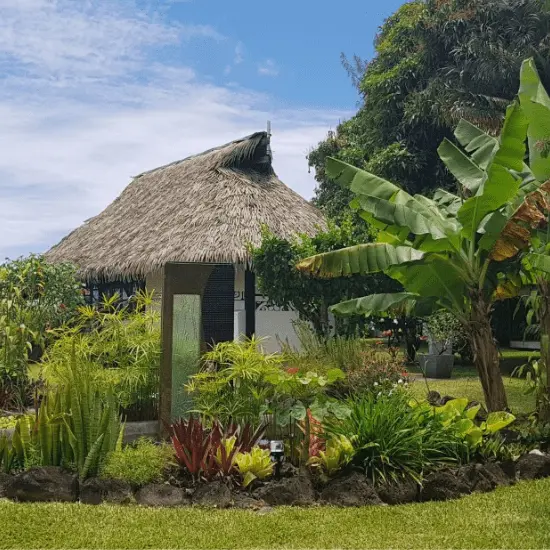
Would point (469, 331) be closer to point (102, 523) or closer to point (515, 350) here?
point (102, 523)

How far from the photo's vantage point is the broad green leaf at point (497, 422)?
671cm

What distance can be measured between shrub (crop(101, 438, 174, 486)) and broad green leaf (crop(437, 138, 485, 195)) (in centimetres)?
522

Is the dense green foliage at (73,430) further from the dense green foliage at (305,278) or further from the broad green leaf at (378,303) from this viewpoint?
the dense green foliage at (305,278)

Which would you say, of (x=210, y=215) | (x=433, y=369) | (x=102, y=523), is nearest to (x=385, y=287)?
(x=433, y=369)

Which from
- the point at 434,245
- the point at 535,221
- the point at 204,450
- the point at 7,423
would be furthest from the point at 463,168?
the point at 7,423

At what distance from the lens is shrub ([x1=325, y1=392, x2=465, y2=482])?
230 inches

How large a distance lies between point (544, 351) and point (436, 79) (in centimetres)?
1302

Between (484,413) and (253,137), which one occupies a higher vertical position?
(253,137)

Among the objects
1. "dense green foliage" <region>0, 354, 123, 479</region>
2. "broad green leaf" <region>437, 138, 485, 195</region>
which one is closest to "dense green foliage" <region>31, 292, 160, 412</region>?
"dense green foliage" <region>0, 354, 123, 479</region>

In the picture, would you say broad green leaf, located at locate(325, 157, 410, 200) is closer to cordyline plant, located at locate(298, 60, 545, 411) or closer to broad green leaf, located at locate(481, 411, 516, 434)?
cordyline plant, located at locate(298, 60, 545, 411)

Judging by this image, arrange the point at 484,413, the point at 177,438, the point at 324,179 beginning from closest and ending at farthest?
the point at 177,438 → the point at 484,413 → the point at 324,179

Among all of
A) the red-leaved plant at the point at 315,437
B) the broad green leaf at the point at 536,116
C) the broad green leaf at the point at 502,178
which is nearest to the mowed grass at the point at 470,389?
the broad green leaf at the point at 502,178

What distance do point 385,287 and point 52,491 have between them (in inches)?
396

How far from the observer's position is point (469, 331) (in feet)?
27.5
